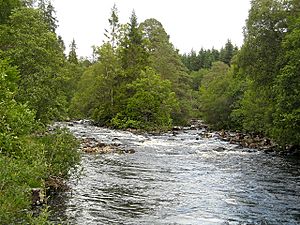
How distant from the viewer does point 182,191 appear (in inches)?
683

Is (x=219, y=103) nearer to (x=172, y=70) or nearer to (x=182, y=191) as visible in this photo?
(x=172, y=70)

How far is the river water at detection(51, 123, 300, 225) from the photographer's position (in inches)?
523

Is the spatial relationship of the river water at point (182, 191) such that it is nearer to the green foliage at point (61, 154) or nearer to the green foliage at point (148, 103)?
the green foliage at point (61, 154)

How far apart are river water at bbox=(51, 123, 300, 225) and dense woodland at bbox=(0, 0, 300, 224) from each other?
1826 mm

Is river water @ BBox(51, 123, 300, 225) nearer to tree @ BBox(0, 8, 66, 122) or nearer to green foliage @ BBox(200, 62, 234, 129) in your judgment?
tree @ BBox(0, 8, 66, 122)

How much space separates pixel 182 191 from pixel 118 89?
1762 inches

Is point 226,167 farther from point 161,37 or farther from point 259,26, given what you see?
point 161,37

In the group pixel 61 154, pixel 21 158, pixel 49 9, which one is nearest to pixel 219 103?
pixel 49 9

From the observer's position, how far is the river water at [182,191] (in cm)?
1330

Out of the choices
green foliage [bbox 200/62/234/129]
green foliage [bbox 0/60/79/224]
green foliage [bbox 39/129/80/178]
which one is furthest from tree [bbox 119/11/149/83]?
green foliage [bbox 39/129/80/178]

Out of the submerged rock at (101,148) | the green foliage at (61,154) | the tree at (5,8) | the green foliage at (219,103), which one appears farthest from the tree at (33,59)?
the green foliage at (219,103)

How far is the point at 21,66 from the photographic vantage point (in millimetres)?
26672

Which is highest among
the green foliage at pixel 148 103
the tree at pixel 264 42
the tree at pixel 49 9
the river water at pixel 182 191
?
the tree at pixel 49 9

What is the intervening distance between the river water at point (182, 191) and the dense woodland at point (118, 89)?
1826mm
